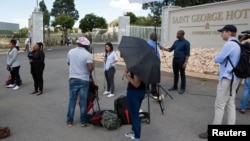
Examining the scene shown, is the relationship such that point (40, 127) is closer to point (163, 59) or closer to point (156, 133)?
point (156, 133)

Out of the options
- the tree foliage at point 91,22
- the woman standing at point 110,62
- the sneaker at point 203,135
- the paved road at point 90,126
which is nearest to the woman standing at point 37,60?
the paved road at point 90,126

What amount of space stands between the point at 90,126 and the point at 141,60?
218 centimetres

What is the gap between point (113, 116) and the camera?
221 inches

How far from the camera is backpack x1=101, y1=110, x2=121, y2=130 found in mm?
5500

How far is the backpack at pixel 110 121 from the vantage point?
550 cm

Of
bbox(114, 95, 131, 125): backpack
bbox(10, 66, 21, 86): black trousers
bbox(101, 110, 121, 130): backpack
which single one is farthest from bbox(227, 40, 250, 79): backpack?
bbox(10, 66, 21, 86): black trousers

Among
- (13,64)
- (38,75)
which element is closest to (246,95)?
(38,75)

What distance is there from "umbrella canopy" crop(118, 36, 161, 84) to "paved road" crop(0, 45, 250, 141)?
144 cm

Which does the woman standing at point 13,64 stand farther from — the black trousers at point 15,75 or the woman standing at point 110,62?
the woman standing at point 110,62

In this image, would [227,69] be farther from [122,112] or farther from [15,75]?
[15,75]

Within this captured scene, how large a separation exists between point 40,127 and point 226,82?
3624 millimetres

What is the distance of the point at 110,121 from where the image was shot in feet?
18.1

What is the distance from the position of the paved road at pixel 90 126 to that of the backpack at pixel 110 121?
10 centimetres

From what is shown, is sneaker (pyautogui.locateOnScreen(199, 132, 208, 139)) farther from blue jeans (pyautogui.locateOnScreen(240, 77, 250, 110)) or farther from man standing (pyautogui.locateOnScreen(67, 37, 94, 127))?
man standing (pyautogui.locateOnScreen(67, 37, 94, 127))
